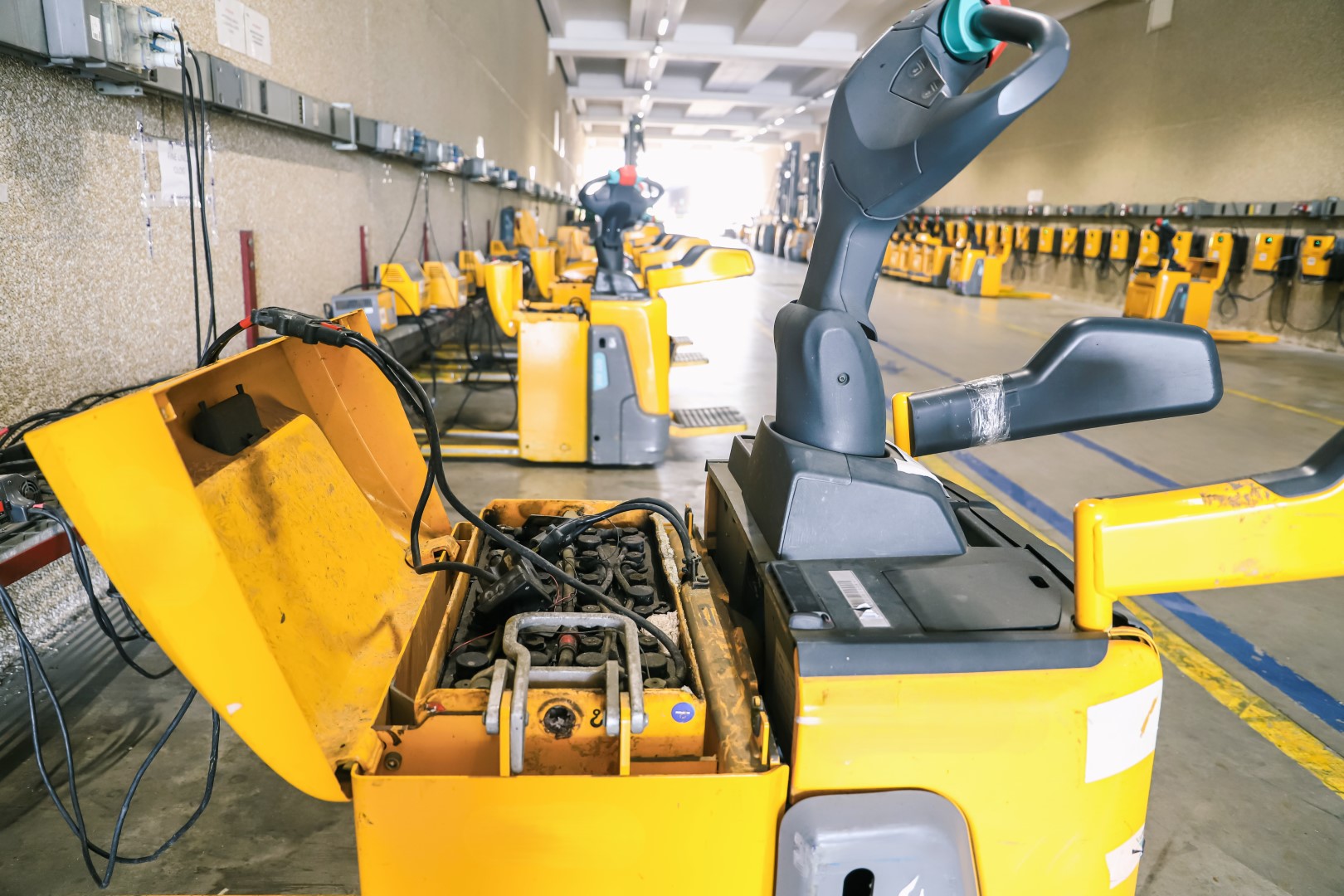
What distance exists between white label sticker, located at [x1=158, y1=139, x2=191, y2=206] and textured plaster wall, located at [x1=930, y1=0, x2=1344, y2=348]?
37.6ft

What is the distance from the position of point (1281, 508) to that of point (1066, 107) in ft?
54.2

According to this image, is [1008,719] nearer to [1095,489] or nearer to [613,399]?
[613,399]

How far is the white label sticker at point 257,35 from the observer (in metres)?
3.55

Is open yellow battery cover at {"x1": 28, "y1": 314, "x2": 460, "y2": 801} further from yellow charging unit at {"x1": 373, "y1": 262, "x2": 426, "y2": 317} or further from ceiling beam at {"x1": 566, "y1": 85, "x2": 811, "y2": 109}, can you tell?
ceiling beam at {"x1": 566, "y1": 85, "x2": 811, "y2": 109}

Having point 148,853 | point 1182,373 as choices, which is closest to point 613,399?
point 148,853

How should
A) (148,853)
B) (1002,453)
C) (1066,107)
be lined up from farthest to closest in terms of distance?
(1066,107) → (1002,453) → (148,853)

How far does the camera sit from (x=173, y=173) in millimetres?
3039

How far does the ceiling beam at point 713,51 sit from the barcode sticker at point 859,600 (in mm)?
19301

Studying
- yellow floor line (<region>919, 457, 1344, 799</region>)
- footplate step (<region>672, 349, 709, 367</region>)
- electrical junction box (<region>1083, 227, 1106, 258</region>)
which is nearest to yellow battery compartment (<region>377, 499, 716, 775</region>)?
yellow floor line (<region>919, 457, 1344, 799</region>)

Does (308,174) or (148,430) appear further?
(308,174)

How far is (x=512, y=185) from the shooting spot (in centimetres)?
1150

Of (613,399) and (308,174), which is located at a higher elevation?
(308,174)

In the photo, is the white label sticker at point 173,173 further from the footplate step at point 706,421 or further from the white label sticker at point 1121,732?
the white label sticker at point 1121,732

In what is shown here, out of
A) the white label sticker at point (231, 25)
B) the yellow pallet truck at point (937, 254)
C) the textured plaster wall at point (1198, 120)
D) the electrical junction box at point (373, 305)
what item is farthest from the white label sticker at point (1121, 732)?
the yellow pallet truck at point (937, 254)
